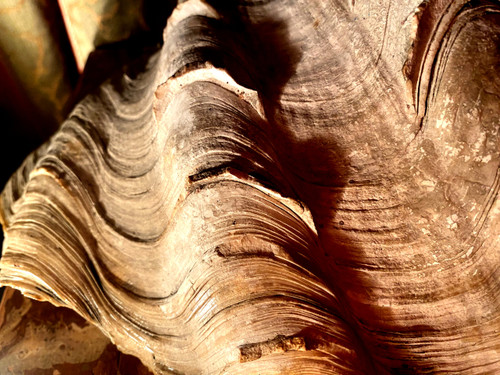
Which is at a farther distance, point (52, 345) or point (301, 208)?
point (52, 345)

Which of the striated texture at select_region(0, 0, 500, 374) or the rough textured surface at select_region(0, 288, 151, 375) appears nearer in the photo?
the striated texture at select_region(0, 0, 500, 374)

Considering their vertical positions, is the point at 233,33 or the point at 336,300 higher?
the point at 233,33

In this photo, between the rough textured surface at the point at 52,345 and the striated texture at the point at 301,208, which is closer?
the striated texture at the point at 301,208

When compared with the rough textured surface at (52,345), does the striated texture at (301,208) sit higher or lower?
higher

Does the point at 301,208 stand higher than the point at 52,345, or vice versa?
the point at 301,208

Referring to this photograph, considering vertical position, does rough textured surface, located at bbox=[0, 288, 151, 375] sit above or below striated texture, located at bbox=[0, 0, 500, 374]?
below

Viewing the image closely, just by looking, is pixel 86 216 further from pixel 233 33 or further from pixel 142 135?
pixel 233 33

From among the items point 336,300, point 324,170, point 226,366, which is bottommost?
point 226,366

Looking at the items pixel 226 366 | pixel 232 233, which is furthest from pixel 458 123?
pixel 226 366
